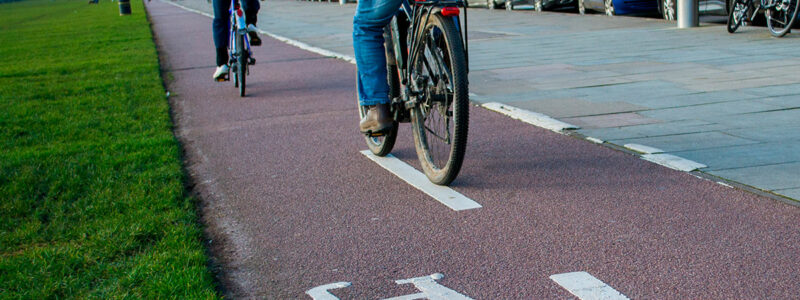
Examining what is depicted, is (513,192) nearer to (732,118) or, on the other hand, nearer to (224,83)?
(732,118)

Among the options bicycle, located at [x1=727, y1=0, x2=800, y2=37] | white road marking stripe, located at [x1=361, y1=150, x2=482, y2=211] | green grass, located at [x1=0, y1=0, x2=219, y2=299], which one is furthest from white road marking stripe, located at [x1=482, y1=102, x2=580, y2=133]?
bicycle, located at [x1=727, y1=0, x2=800, y2=37]

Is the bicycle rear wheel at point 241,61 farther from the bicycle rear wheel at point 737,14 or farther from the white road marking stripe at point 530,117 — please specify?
the bicycle rear wheel at point 737,14

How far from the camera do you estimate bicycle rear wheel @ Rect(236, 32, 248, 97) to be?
29.0ft

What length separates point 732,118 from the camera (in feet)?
19.7

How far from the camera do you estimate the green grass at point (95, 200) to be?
130 inches

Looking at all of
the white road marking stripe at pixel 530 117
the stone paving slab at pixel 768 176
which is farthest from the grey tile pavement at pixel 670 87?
the white road marking stripe at pixel 530 117

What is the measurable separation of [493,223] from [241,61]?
552 cm

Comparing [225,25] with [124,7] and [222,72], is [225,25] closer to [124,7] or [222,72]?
[222,72]

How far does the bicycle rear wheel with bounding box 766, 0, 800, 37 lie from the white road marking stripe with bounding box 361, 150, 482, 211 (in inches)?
288

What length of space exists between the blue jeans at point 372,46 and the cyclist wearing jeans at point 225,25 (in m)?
4.23

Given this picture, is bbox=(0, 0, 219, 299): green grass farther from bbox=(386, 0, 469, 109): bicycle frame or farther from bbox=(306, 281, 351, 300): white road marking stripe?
bbox=(386, 0, 469, 109): bicycle frame

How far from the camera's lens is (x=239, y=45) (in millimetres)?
8930

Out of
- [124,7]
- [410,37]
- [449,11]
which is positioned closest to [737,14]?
[410,37]

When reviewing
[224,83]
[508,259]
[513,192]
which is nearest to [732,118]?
[513,192]
